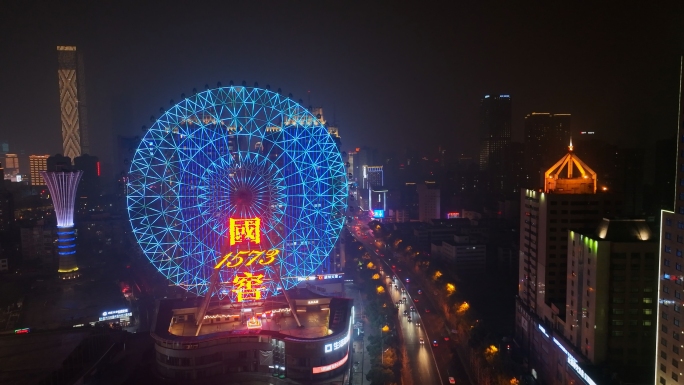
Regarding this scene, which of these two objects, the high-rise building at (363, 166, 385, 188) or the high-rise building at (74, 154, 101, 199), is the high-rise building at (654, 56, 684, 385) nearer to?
the high-rise building at (74, 154, 101, 199)

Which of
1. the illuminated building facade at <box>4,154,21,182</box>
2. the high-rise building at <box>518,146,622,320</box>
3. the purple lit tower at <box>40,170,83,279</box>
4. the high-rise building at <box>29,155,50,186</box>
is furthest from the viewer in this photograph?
the high-rise building at <box>29,155,50,186</box>

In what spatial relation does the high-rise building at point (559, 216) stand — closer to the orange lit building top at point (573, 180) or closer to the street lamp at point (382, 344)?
the orange lit building top at point (573, 180)

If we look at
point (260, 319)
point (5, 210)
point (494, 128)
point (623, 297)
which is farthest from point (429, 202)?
point (623, 297)

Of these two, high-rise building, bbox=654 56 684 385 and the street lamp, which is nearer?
high-rise building, bbox=654 56 684 385

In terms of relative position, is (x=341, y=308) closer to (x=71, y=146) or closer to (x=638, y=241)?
(x=638, y=241)

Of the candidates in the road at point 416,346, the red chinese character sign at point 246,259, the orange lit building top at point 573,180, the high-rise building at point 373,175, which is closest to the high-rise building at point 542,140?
the road at point 416,346

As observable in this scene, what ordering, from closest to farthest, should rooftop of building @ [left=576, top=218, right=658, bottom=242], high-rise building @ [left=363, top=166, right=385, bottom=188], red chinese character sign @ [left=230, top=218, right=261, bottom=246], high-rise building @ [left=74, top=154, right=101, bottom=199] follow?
rooftop of building @ [left=576, top=218, right=658, bottom=242] → red chinese character sign @ [left=230, top=218, right=261, bottom=246] → high-rise building @ [left=74, top=154, right=101, bottom=199] → high-rise building @ [left=363, top=166, right=385, bottom=188]

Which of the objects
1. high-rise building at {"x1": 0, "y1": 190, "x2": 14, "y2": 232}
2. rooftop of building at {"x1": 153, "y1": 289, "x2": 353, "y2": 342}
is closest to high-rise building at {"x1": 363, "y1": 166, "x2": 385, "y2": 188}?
high-rise building at {"x1": 0, "y1": 190, "x2": 14, "y2": 232}
